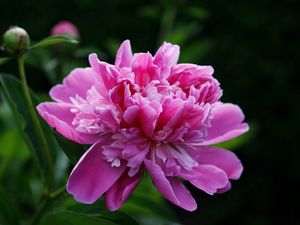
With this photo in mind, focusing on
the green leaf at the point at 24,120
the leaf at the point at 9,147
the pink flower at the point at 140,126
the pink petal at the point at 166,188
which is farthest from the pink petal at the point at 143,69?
the leaf at the point at 9,147

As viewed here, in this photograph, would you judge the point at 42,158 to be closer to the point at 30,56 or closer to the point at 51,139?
the point at 51,139

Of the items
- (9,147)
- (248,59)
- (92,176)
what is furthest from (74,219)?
(248,59)

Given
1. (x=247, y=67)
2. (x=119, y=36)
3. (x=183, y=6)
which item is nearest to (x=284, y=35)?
(x=247, y=67)

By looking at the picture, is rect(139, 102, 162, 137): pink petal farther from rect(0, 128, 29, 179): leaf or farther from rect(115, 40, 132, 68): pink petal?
rect(0, 128, 29, 179): leaf

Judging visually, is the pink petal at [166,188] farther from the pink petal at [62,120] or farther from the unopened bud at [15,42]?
the unopened bud at [15,42]

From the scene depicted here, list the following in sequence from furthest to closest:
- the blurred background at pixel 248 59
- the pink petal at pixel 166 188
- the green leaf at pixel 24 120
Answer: the blurred background at pixel 248 59 < the green leaf at pixel 24 120 < the pink petal at pixel 166 188

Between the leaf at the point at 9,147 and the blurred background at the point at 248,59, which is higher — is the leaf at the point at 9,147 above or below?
above

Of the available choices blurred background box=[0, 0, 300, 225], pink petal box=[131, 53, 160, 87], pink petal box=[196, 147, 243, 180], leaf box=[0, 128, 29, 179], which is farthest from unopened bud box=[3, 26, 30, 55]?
blurred background box=[0, 0, 300, 225]
